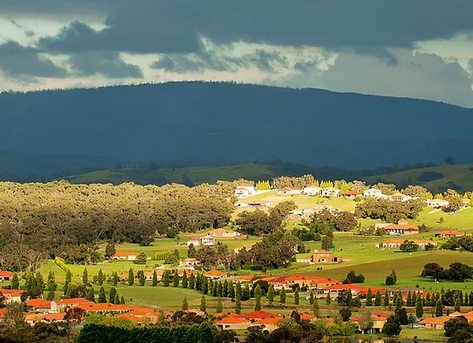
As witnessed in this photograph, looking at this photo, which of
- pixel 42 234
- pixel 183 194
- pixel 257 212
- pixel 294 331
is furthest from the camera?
pixel 183 194

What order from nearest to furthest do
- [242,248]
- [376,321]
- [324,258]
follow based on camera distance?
[376,321], [324,258], [242,248]

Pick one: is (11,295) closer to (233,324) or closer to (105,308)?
(105,308)

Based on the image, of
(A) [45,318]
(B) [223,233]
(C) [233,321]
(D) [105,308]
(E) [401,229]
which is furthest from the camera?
(B) [223,233]

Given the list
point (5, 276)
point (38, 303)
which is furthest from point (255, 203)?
point (38, 303)

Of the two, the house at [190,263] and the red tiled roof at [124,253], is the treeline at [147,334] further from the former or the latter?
the red tiled roof at [124,253]

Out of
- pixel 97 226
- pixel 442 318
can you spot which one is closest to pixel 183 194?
pixel 97 226

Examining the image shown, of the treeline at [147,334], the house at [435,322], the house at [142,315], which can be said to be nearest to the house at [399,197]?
the house at [435,322]

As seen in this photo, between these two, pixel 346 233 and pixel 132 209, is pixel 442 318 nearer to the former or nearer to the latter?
pixel 346 233
